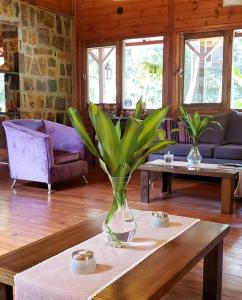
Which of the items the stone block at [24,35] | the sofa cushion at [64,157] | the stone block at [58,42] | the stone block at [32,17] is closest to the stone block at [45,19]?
the stone block at [32,17]

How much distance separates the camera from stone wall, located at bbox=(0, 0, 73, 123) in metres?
5.80

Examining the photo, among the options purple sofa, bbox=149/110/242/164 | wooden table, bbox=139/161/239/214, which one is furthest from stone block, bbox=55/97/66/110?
wooden table, bbox=139/161/239/214

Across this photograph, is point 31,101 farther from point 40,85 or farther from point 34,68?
point 34,68

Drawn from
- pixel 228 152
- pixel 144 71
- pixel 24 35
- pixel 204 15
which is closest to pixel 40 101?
pixel 24 35

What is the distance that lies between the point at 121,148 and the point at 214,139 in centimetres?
395

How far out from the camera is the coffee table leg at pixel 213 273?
1745 mm

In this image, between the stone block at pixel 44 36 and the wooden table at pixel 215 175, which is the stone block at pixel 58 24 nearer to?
the stone block at pixel 44 36

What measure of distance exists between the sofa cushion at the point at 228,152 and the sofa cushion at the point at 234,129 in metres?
0.49

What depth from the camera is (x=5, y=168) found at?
5.88 metres

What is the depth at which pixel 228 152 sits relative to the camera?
4.48m

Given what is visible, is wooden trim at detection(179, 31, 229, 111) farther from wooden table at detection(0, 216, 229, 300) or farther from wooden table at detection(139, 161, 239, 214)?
wooden table at detection(0, 216, 229, 300)

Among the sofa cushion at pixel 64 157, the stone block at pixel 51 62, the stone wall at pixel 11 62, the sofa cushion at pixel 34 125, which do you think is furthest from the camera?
the stone block at pixel 51 62

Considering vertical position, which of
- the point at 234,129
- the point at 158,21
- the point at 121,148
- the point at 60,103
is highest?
the point at 158,21

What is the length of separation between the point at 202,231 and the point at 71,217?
6.04 feet
